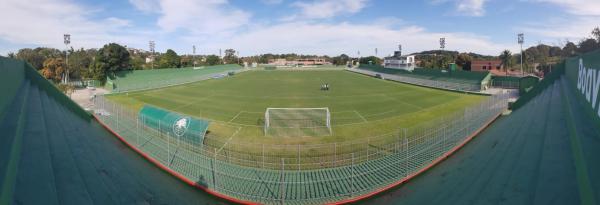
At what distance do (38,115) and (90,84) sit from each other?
212 feet

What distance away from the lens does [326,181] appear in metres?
14.4

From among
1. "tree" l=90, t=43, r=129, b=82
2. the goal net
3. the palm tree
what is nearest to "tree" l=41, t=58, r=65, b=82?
"tree" l=90, t=43, r=129, b=82

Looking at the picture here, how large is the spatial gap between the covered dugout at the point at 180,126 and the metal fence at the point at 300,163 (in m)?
0.29

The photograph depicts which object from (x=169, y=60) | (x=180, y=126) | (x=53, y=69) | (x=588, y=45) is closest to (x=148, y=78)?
(x=53, y=69)

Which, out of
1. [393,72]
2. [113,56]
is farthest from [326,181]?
[393,72]

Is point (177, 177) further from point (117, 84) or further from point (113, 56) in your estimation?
point (113, 56)

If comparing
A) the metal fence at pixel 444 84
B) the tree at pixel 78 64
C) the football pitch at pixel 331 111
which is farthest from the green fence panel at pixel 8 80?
the tree at pixel 78 64

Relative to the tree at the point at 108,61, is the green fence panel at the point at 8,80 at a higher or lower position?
lower

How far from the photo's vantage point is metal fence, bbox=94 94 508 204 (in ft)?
45.1

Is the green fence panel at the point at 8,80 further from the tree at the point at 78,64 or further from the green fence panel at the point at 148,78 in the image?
the tree at the point at 78,64

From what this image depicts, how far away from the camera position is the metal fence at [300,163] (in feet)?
45.1

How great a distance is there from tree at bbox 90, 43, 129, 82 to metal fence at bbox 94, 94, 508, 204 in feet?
162

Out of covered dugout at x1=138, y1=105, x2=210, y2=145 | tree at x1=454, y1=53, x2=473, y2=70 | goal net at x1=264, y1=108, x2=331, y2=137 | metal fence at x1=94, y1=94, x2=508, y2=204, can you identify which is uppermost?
tree at x1=454, y1=53, x2=473, y2=70

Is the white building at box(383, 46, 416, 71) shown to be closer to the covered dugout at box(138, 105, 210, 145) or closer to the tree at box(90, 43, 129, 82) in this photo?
the tree at box(90, 43, 129, 82)
